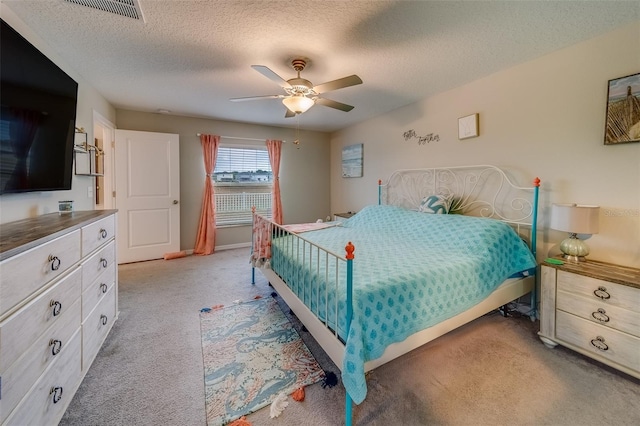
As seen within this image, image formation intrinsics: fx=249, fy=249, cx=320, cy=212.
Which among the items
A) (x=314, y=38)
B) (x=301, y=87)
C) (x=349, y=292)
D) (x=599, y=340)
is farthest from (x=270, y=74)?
(x=599, y=340)

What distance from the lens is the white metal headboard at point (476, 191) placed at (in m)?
2.48

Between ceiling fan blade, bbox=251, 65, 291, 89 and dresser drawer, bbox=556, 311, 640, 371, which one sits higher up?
ceiling fan blade, bbox=251, 65, 291, 89

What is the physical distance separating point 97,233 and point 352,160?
3.94m

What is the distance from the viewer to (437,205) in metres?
2.90

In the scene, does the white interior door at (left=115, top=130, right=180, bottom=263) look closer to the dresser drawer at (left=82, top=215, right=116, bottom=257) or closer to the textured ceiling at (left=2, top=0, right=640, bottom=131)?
the textured ceiling at (left=2, top=0, right=640, bottom=131)

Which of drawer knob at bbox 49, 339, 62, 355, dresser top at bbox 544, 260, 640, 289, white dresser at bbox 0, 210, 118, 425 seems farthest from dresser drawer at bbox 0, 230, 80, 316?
dresser top at bbox 544, 260, 640, 289

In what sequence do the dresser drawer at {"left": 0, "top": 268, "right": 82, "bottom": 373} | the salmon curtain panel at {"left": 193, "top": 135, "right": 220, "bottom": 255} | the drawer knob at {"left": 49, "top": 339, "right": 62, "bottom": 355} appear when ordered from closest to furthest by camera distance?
the dresser drawer at {"left": 0, "top": 268, "right": 82, "bottom": 373}, the drawer knob at {"left": 49, "top": 339, "right": 62, "bottom": 355}, the salmon curtain panel at {"left": 193, "top": 135, "right": 220, "bottom": 255}

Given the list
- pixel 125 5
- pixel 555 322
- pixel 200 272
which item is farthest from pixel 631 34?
pixel 200 272

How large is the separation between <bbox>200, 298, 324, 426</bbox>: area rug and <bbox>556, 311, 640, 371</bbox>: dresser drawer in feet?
6.12

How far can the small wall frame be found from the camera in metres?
2.77

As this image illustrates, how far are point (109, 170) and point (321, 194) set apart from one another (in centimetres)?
370

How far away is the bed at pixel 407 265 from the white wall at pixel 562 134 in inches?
7.5

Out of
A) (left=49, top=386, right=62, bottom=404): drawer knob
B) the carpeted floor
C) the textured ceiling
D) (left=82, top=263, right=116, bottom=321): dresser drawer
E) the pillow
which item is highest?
the textured ceiling

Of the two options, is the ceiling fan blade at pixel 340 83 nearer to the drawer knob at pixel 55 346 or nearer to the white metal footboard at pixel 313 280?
the white metal footboard at pixel 313 280
